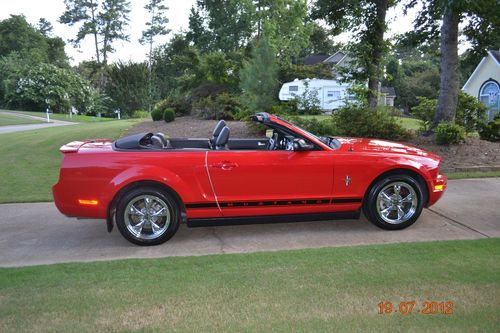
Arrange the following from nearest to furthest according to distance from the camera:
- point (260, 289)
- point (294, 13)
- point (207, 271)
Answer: point (260, 289) → point (207, 271) → point (294, 13)

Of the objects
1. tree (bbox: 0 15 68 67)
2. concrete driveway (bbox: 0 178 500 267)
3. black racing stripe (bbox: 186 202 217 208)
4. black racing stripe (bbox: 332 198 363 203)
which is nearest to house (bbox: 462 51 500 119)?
concrete driveway (bbox: 0 178 500 267)

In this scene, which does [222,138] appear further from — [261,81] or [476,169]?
[261,81]

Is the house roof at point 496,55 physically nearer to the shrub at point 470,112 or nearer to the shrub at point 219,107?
the shrub at point 470,112

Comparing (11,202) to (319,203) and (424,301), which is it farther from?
(424,301)

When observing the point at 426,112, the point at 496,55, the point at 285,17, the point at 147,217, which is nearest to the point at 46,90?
the point at 285,17

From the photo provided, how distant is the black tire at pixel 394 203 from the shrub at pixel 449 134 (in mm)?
6051

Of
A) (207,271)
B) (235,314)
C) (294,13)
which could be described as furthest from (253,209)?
(294,13)

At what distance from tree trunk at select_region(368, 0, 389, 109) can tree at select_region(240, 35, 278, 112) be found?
4188 mm

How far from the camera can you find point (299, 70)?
33.6m

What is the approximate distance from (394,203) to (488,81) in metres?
26.7

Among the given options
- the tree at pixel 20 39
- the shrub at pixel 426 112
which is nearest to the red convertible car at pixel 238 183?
the shrub at pixel 426 112

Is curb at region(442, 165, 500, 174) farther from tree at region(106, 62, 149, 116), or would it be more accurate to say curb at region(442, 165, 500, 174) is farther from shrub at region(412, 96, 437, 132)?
tree at region(106, 62, 149, 116)

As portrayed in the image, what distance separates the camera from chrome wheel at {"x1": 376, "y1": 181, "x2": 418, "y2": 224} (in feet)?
16.6

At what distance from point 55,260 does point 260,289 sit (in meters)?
2.23
